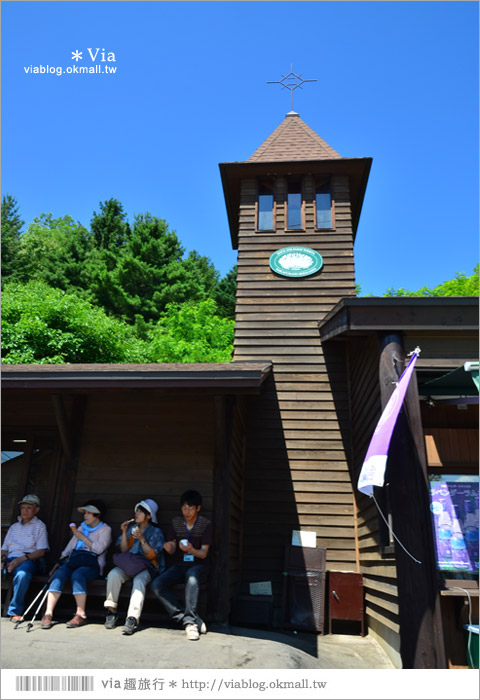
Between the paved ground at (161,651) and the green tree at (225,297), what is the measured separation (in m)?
23.5

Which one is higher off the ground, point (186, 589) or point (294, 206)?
point (294, 206)

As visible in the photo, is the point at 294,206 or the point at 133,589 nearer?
the point at 133,589

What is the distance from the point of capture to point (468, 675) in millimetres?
3846

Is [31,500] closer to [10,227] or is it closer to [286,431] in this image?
[286,431]

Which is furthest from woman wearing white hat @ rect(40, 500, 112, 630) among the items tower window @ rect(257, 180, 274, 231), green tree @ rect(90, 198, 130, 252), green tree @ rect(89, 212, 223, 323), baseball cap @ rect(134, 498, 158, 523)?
green tree @ rect(90, 198, 130, 252)

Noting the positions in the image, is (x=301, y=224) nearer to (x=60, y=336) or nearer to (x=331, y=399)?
(x=331, y=399)

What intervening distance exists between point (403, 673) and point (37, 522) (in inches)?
184

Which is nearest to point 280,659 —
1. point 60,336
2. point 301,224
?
point 301,224

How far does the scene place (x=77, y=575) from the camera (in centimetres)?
556

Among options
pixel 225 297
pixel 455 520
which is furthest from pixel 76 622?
pixel 225 297

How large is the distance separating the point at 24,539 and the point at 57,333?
1383cm

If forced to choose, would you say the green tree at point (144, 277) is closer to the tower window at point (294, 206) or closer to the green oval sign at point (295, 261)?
the tower window at point (294, 206)

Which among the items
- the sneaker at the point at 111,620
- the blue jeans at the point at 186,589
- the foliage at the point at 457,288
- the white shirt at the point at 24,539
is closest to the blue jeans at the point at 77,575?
the sneaker at the point at 111,620

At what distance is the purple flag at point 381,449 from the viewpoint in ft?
14.9
